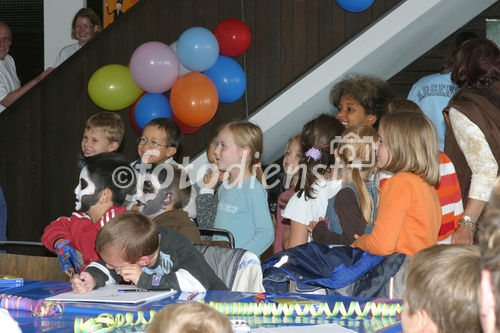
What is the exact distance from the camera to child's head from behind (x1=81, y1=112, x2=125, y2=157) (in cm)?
414

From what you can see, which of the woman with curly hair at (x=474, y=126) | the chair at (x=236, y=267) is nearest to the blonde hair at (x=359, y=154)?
the woman with curly hair at (x=474, y=126)

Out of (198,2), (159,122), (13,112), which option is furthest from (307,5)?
(13,112)

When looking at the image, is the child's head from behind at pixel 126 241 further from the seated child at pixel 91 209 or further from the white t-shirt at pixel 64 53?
the white t-shirt at pixel 64 53

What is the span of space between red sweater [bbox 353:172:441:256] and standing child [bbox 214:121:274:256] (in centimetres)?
85

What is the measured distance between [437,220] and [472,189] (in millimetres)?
354

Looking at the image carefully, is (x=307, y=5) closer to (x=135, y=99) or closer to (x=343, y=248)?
(x=135, y=99)

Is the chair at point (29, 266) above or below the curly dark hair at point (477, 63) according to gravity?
below

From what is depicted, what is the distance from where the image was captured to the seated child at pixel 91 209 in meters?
2.75

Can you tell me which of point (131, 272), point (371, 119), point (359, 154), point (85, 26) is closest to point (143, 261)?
point (131, 272)

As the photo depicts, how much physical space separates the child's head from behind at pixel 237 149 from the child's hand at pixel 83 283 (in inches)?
59.9

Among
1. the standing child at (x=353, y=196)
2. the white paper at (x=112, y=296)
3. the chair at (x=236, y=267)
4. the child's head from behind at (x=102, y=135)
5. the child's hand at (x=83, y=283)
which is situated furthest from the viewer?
the child's head from behind at (x=102, y=135)

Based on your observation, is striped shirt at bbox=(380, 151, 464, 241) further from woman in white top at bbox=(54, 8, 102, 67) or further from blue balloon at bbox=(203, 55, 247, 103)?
woman in white top at bbox=(54, 8, 102, 67)

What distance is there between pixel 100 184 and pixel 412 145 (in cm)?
132

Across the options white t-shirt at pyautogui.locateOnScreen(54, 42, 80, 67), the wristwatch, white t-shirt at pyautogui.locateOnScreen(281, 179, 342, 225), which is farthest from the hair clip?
white t-shirt at pyautogui.locateOnScreen(54, 42, 80, 67)
